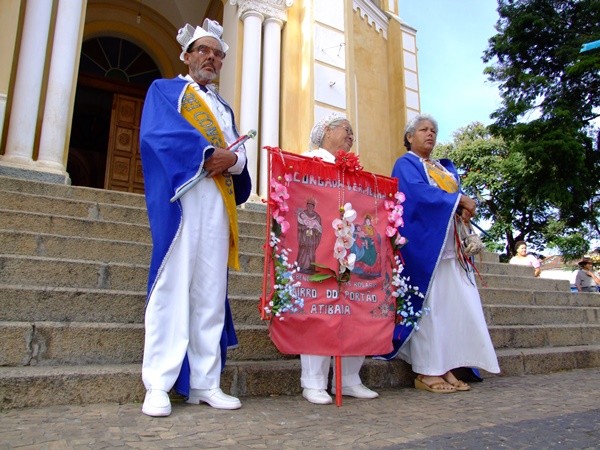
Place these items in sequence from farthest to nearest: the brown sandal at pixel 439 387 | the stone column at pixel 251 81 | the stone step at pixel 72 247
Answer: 1. the stone column at pixel 251 81
2. the stone step at pixel 72 247
3. the brown sandal at pixel 439 387

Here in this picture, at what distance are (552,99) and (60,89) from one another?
15995 millimetres

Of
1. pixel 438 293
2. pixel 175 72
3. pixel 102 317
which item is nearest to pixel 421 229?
pixel 438 293

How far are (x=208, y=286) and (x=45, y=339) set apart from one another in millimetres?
1014

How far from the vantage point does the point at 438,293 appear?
390 cm

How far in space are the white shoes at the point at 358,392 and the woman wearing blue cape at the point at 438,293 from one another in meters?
0.56

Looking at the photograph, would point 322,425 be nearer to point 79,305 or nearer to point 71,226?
point 79,305

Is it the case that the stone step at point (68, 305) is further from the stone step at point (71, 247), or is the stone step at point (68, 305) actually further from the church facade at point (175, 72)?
the church facade at point (175, 72)

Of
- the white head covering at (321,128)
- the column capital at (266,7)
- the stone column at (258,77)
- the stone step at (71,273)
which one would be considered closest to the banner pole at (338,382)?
the white head covering at (321,128)

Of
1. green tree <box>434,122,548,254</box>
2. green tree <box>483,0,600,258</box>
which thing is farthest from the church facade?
green tree <box>434,122,548,254</box>

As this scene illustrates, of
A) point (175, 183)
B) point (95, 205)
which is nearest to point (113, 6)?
point (95, 205)

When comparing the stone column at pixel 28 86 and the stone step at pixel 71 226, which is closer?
the stone step at pixel 71 226

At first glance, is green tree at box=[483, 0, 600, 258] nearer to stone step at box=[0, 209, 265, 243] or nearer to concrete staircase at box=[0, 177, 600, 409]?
concrete staircase at box=[0, 177, 600, 409]

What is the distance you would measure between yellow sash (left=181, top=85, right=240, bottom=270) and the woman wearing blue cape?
1.47m

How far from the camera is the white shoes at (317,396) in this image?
3102 mm
